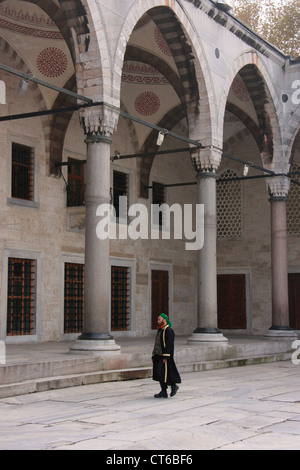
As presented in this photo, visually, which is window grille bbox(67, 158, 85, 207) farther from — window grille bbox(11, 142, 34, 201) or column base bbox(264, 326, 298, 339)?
column base bbox(264, 326, 298, 339)

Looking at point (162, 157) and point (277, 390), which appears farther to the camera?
point (162, 157)

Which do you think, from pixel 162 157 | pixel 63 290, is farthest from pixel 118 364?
pixel 162 157

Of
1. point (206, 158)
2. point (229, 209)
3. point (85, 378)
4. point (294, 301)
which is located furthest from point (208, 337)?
point (229, 209)

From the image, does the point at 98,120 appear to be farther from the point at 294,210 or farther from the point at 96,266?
the point at 294,210

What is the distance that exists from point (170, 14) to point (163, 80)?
4371 mm

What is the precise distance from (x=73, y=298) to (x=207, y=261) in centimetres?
349

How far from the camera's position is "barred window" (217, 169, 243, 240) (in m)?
19.6

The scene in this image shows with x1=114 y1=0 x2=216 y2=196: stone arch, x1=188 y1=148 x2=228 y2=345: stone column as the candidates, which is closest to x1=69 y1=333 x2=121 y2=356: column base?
x1=188 y1=148 x2=228 y2=345: stone column

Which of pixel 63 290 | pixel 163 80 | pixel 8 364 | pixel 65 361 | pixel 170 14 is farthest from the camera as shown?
pixel 163 80

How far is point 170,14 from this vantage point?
1210cm

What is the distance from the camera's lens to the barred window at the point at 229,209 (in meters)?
19.6

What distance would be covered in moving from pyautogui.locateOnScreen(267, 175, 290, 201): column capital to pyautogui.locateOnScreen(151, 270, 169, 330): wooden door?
3.74 meters

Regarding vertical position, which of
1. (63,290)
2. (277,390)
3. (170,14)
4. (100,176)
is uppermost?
(170,14)
